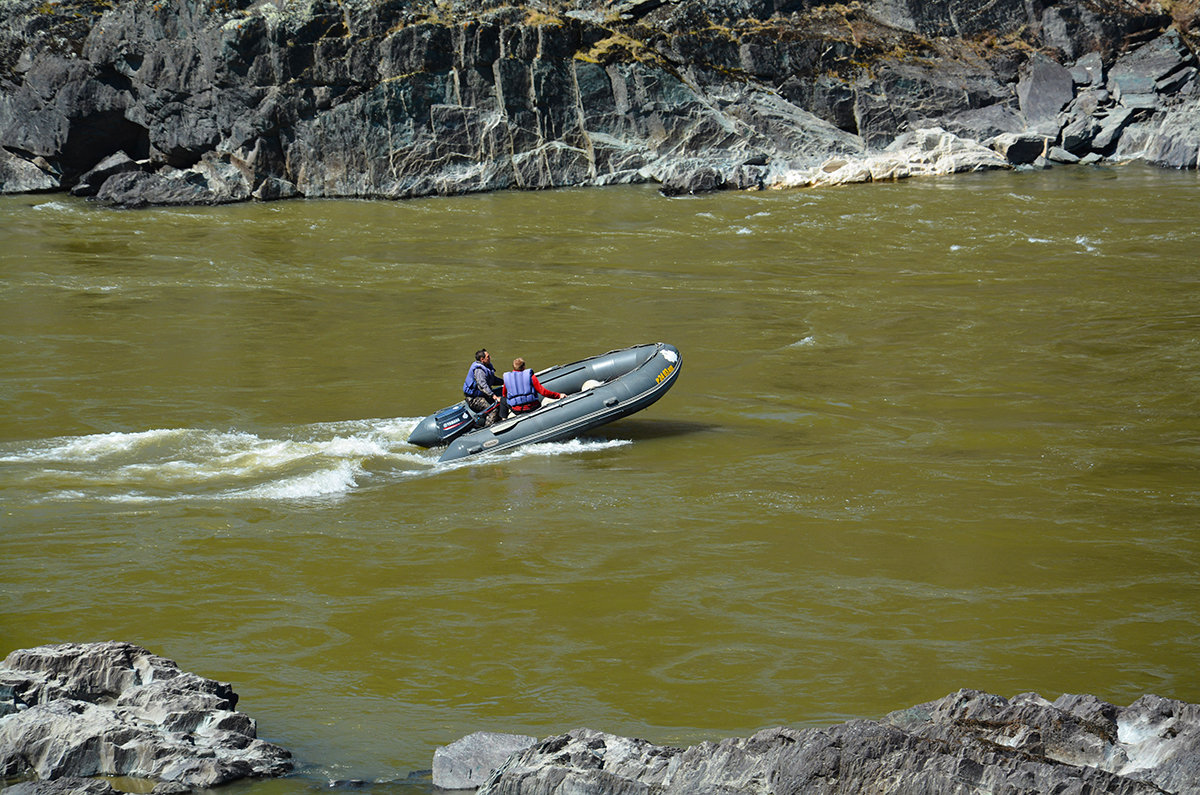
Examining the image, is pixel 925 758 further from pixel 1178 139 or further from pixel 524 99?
pixel 1178 139

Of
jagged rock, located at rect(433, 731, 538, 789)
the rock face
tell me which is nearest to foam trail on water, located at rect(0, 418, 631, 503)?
the rock face

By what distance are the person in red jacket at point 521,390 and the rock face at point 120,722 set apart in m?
6.58

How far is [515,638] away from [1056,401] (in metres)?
8.14

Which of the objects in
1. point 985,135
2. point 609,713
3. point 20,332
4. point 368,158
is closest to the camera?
point 609,713

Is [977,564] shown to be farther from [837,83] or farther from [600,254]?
[837,83]

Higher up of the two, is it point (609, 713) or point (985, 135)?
point (985, 135)

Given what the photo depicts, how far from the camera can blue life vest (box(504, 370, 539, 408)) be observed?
12891 mm

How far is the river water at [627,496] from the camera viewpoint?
750cm

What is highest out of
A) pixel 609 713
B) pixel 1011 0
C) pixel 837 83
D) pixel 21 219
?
pixel 1011 0

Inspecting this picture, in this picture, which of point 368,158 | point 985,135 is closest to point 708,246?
point 368,158

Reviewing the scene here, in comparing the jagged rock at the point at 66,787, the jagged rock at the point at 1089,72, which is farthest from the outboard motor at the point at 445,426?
the jagged rock at the point at 1089,72

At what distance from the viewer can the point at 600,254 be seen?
80.3ft

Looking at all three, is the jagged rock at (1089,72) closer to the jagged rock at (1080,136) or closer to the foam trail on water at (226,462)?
the jagged rock at (1080,136)

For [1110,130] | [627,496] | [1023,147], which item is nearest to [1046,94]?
[1110,130]
